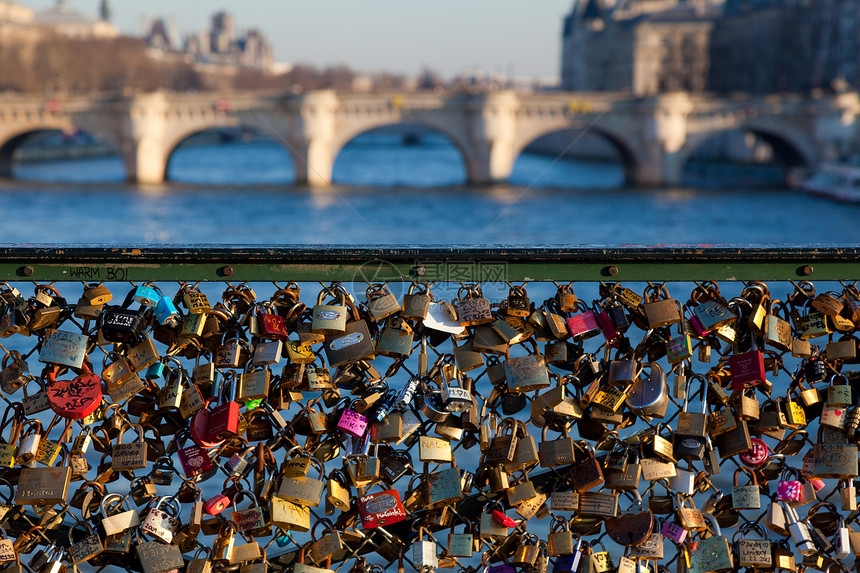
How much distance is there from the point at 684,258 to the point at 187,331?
0.96 m

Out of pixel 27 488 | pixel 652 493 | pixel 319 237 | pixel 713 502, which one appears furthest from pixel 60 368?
pixel 319 237

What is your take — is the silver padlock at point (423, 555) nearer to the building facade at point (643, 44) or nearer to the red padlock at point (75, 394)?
the red padlock at point (75, 394)

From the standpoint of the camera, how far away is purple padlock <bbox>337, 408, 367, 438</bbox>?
1.99 meters

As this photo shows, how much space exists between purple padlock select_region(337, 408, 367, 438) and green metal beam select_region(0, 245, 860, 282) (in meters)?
0.27

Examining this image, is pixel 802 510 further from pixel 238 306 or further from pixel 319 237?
Result: pixel 319 237

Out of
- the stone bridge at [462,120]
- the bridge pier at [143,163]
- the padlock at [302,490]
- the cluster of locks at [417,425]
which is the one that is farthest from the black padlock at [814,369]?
the bridge pier at [143,163]

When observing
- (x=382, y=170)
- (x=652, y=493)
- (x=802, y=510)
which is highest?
(x=652, y=493)

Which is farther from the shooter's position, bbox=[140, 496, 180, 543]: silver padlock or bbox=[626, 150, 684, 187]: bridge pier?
bbox=[626, 150, 684, 187]: bridge pier

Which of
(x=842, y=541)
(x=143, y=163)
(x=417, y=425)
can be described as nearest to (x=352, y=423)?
(x=417, y=425)

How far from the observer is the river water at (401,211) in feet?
84.0

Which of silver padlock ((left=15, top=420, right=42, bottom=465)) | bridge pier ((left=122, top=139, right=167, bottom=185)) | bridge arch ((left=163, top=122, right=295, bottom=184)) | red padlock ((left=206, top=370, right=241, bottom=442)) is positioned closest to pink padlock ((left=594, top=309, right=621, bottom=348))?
red padlock ((left=206, top=370, right=241, bottom=442))

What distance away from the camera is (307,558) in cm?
206

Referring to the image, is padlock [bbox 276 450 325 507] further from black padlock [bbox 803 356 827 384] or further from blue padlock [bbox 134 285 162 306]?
black padlock [bbox 803 356 827 384]

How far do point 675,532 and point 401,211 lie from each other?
93.9 ft
